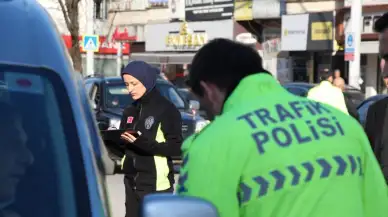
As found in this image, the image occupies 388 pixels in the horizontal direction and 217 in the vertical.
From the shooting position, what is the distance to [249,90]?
2430 mm

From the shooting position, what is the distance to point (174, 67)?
38688 mm

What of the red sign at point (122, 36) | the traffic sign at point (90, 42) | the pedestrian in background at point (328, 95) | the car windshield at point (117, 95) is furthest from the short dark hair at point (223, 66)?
the red sign at point (122, 36)

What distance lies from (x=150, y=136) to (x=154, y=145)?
0.10 meters

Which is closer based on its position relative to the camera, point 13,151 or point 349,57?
point 13,151

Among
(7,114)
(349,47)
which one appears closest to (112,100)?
(7,114)

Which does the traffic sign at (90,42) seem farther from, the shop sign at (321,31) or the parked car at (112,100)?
the shop sign at (321,31)

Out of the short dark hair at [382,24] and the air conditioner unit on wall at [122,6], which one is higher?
the air conditioner unit on wall at [122,6]

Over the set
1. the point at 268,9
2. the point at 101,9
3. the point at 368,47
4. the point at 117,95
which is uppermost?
the point at 101,9

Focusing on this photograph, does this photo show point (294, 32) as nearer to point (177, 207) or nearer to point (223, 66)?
point (223, 66)

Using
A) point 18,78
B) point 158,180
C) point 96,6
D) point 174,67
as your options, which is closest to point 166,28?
point 174,67

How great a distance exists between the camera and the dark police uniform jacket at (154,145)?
5.33 meters

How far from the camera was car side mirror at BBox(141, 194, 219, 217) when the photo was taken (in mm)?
2135

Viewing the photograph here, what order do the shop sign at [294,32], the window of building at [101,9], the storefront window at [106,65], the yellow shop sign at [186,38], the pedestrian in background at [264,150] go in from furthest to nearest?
1. the window of building at [101,9]
2. the storefront window at [106,65]
3. the yellow shop sign at [186,38]
4. the shop sign at [294,32]
5. the pedestrian in background at [264,150]

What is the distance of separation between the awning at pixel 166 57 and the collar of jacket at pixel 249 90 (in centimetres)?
3389
